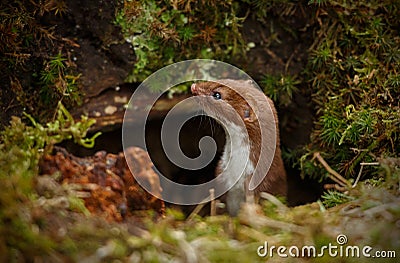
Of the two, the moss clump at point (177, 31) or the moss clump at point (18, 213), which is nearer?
the moss clump at point (18, 213)

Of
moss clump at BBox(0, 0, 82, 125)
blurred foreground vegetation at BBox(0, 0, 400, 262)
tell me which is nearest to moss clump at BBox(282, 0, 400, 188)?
blurred foreground vegetation at BBox(0, 0, 400, 262)

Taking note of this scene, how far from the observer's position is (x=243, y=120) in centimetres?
233

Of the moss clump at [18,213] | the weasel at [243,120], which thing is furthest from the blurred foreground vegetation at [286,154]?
the weasel at [243,120]

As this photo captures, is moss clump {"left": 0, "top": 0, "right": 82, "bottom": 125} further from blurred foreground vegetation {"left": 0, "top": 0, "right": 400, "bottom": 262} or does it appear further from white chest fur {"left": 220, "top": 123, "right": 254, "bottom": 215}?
white chest fur {"left": 220, "top": 123, "right": 254, "bottom": 215}

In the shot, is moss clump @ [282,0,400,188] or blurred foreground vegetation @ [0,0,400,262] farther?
moss clump @ [282,0,400,188]

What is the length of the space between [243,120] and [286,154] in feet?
2.33

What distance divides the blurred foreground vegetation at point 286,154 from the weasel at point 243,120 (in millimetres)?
250

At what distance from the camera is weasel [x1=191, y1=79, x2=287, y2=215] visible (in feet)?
7.58

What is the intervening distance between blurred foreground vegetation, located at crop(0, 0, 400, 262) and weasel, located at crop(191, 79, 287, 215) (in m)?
0.25

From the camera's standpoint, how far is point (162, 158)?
3184 millimetres

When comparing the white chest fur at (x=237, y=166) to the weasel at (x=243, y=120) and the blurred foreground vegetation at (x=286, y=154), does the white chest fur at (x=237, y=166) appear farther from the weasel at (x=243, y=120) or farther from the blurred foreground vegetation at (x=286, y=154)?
the blurred foreground vegetation at (x=286, y=154)

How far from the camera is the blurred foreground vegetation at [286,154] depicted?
117 cm

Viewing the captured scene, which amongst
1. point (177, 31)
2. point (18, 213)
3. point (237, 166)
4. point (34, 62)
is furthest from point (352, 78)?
point (18, 213)

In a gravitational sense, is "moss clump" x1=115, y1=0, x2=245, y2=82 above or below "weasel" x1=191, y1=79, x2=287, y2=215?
above
